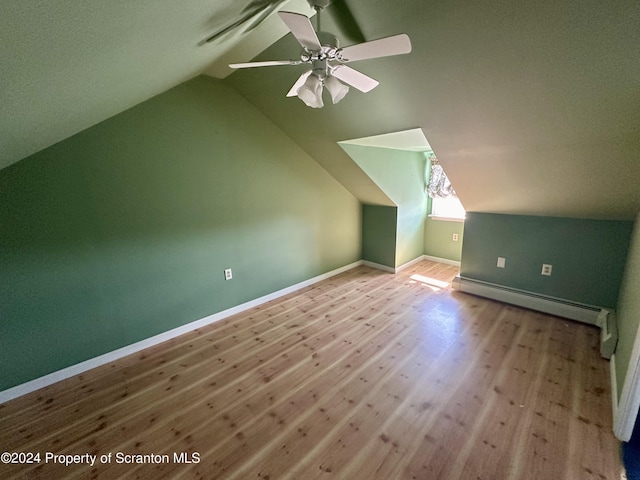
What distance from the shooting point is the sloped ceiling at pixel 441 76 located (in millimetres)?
844

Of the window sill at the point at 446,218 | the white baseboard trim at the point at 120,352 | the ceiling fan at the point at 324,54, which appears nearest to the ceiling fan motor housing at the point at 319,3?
the ceiling fan at the point at 324,54

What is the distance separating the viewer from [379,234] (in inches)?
164

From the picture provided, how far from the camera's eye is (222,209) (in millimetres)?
2680

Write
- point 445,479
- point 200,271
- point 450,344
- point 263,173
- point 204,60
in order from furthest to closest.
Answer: point 263,173
point 200,271
point 450,344
point 204,60
point 445,479

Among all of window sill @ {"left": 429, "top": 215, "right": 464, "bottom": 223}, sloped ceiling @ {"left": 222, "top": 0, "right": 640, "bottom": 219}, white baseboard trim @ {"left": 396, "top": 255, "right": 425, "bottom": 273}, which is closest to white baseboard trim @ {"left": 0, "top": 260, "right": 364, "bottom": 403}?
white baseboard trim @ {"left": 396, "top": 255, "right": 425, "bottom": 273}

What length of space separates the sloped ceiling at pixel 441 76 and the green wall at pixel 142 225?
0.27 metres

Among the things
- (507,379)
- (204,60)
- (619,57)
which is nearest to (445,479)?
(507,379)

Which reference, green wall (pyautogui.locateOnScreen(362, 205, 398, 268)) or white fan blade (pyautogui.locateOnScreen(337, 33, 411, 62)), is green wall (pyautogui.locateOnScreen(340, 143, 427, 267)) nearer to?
green wall (pyautogui.locateOnScreen(362, 205, 398, 268))

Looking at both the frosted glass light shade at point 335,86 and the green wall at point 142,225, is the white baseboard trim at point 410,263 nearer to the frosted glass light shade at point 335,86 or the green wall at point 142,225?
the green wall at point 142,225

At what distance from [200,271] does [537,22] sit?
2840 millimetres

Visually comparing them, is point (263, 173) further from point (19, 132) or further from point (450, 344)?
point (450, 344)

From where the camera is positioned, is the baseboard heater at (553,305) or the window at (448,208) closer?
the baseboard heater at (553,305)

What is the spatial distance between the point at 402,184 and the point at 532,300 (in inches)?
82.9

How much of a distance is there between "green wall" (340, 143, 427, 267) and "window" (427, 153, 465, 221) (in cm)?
14
